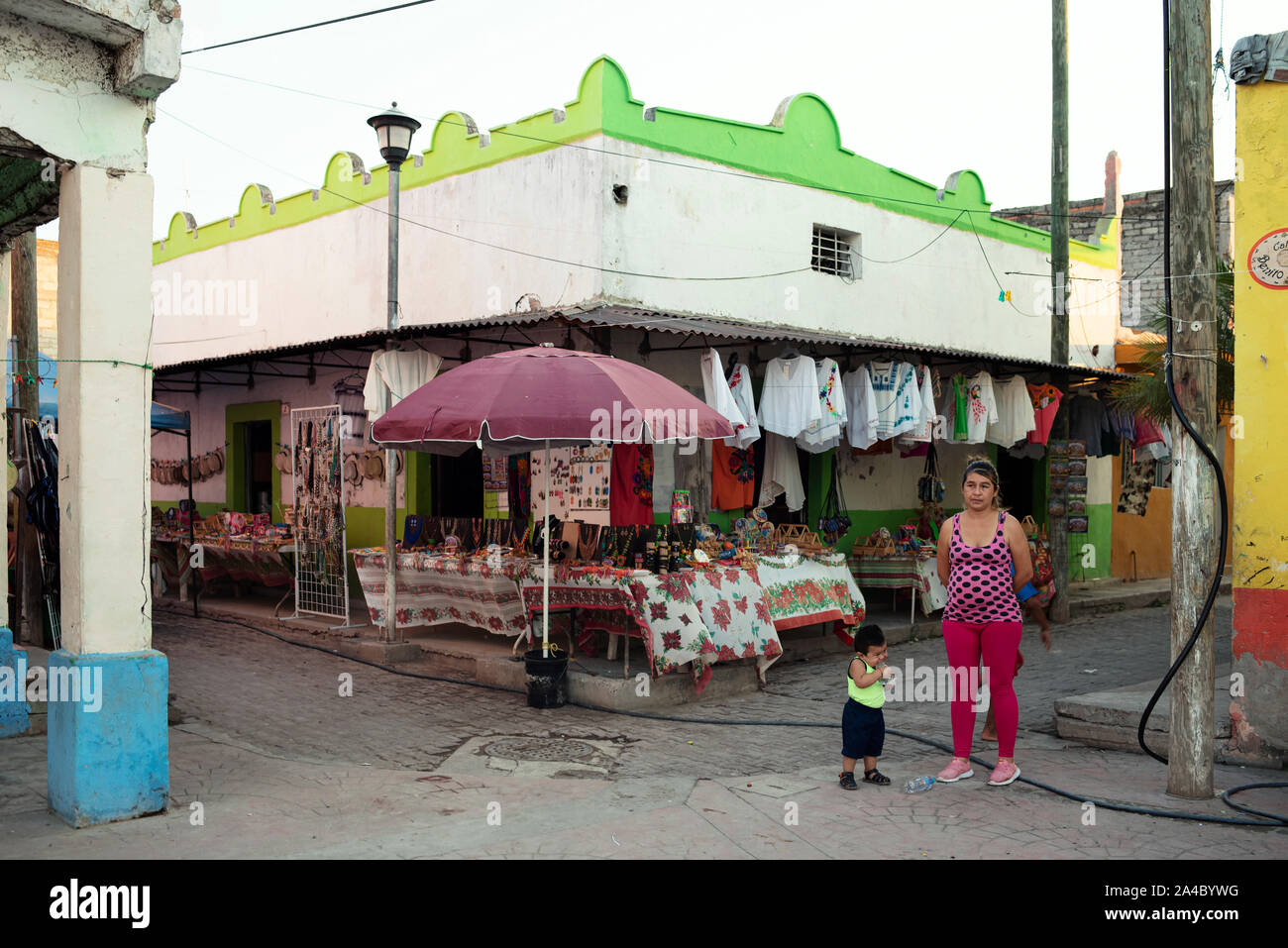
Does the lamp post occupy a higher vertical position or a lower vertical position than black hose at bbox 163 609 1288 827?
higher

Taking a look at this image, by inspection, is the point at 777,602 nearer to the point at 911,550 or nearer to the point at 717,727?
the point at 717,727

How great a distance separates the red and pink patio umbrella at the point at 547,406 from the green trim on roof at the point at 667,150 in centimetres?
428

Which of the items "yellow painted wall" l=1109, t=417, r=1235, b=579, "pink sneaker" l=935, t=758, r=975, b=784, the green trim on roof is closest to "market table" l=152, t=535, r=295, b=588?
the green trim on roof

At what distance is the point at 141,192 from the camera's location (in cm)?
558

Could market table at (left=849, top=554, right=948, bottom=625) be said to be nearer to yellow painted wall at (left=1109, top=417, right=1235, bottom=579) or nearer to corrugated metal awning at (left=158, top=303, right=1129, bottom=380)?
corrugated metal awning at (left=158, top=303, right=1129, bottom=380)

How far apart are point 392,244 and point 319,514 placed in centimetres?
375

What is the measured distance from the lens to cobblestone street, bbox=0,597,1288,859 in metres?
5.07

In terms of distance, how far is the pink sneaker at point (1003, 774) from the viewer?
19.7ft

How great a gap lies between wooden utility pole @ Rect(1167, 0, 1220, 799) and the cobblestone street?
Result: 0.48m

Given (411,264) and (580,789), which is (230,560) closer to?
(411,264)

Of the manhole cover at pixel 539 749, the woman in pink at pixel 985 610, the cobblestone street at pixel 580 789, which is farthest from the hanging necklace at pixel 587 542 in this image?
the woman in pink at pixel 985 610

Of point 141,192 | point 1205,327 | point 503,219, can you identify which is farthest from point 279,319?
Answer: point 1205,327

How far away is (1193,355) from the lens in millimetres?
5633

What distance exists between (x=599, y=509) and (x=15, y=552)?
5.53 metres
